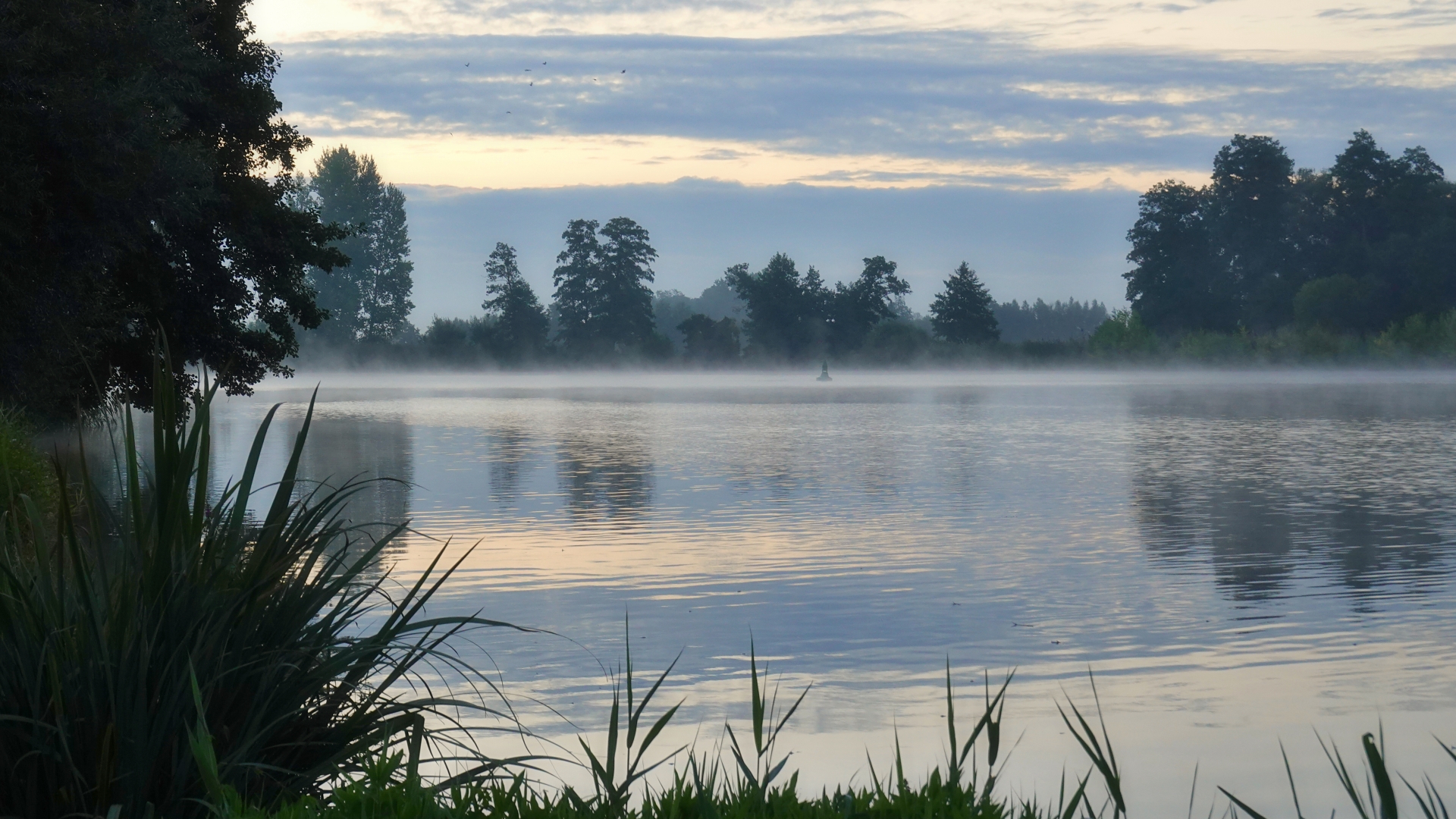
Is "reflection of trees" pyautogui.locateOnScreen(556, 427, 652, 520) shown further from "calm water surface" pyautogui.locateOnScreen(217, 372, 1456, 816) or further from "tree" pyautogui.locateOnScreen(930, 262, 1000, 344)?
"tree" pyautogui.locateOnScreen(930, 262, 1000, 344)

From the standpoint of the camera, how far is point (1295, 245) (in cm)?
10069

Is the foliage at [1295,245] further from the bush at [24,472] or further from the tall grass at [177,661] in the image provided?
the tall grass at [177,661]

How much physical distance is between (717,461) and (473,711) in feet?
55.7

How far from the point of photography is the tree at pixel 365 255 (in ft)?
380

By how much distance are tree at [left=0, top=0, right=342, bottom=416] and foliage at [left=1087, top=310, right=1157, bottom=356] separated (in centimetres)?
7684

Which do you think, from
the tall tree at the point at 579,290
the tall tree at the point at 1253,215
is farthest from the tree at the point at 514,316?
the tall tree at the point at 1253,215

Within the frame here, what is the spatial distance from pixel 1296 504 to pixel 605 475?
31.8ft

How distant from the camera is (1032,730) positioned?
716cm

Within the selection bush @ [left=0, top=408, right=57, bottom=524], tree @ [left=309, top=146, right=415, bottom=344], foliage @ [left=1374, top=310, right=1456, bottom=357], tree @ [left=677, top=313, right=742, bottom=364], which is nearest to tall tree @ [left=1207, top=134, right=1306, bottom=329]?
foliage @ [left=1374, top=310, right=1456, bottom=357]

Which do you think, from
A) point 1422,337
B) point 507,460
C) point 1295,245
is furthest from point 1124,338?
point 507,460

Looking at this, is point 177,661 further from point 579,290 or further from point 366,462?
point 579,290

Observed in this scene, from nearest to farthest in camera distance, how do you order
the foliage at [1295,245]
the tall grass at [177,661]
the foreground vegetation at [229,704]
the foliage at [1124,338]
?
the foreground vegetation at [229,704], the tall grass at [177,661], the foliage at [1295,245], the foliage at [1124,338]

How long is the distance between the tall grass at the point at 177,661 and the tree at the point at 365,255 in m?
114

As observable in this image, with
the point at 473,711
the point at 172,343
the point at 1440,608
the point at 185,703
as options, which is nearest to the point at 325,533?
the point at 185,703
